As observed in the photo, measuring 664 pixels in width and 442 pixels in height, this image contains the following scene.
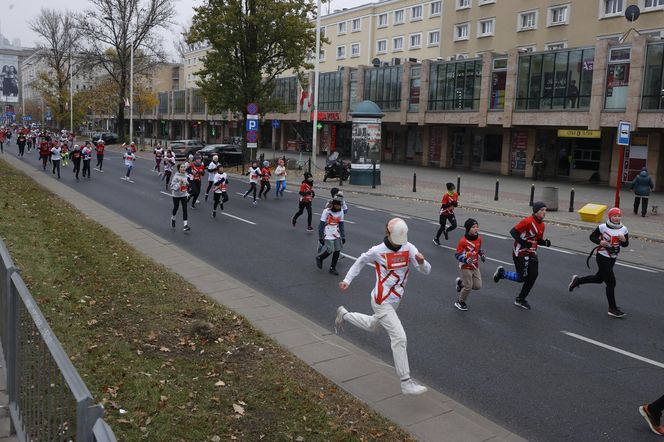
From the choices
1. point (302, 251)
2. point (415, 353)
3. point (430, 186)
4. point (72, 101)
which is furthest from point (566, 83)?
point (72, 101)

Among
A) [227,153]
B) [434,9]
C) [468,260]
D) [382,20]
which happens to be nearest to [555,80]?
[227,153]

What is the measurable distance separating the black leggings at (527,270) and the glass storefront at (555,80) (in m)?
26.2

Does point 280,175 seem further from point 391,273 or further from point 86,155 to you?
point 391,273

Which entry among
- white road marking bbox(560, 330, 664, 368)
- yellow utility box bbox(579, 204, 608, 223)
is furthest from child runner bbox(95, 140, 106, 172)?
white road marking bbox(560, 330, 664, 368)

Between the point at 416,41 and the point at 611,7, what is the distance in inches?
976

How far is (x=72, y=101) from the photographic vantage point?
84812 mm

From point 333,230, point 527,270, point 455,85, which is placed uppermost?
point 455,85

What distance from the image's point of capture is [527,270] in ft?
→ 32.4

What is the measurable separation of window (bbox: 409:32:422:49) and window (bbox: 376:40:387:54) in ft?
13.3

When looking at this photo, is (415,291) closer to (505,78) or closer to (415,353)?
(415,353)

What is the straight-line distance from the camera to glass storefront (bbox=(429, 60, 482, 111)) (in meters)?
40.1

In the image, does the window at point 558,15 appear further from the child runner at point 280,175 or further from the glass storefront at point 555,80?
the child runner at point 280,175

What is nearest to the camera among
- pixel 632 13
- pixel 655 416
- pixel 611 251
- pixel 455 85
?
pixel 655 416

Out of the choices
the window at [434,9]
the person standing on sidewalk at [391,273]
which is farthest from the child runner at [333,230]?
the window at [434,9]
